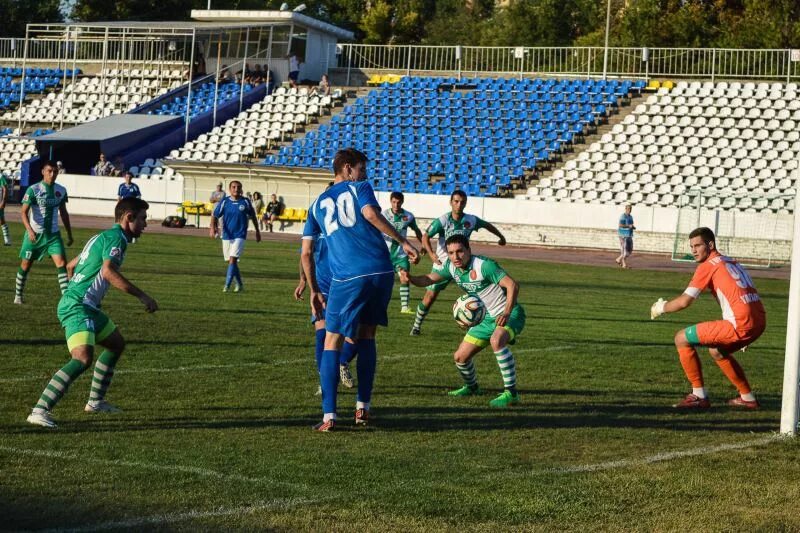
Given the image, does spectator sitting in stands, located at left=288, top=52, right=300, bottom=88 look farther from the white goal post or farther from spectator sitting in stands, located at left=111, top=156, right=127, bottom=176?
the white goal post

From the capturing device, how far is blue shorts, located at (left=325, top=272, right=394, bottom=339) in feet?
31.4

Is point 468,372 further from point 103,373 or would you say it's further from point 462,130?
point 462,130

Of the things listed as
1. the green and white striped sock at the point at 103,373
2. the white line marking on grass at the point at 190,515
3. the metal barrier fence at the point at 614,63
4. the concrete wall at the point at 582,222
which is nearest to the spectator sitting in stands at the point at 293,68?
the metal barrier fence at the point at 614,63

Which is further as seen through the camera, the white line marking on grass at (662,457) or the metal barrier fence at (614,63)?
the metal barrier fence at (614,63)

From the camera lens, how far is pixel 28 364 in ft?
40.4

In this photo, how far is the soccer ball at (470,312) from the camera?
37.5 ft

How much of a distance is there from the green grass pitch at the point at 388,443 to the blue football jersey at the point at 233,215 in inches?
192

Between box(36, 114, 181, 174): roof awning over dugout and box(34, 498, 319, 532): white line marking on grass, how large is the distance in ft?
147

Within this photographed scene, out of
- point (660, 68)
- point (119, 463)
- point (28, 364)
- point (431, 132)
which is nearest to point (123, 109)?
point (431, 132)

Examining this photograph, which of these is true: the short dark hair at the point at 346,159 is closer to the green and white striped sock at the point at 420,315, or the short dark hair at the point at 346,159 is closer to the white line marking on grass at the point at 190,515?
the white line marking on grass at the point at 190,515

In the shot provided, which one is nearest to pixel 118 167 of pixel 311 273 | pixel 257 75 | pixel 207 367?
pixel 257 75

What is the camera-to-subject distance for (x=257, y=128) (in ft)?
172

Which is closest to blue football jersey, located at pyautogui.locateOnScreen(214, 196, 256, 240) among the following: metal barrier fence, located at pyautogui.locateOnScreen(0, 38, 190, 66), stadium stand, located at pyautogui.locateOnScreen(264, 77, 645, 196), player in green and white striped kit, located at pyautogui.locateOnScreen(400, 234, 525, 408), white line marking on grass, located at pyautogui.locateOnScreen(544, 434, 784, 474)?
player in green and white striped kit, located at pyautogui.locateOnScreen(400, 234, 525, 408)

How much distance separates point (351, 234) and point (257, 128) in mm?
43448
